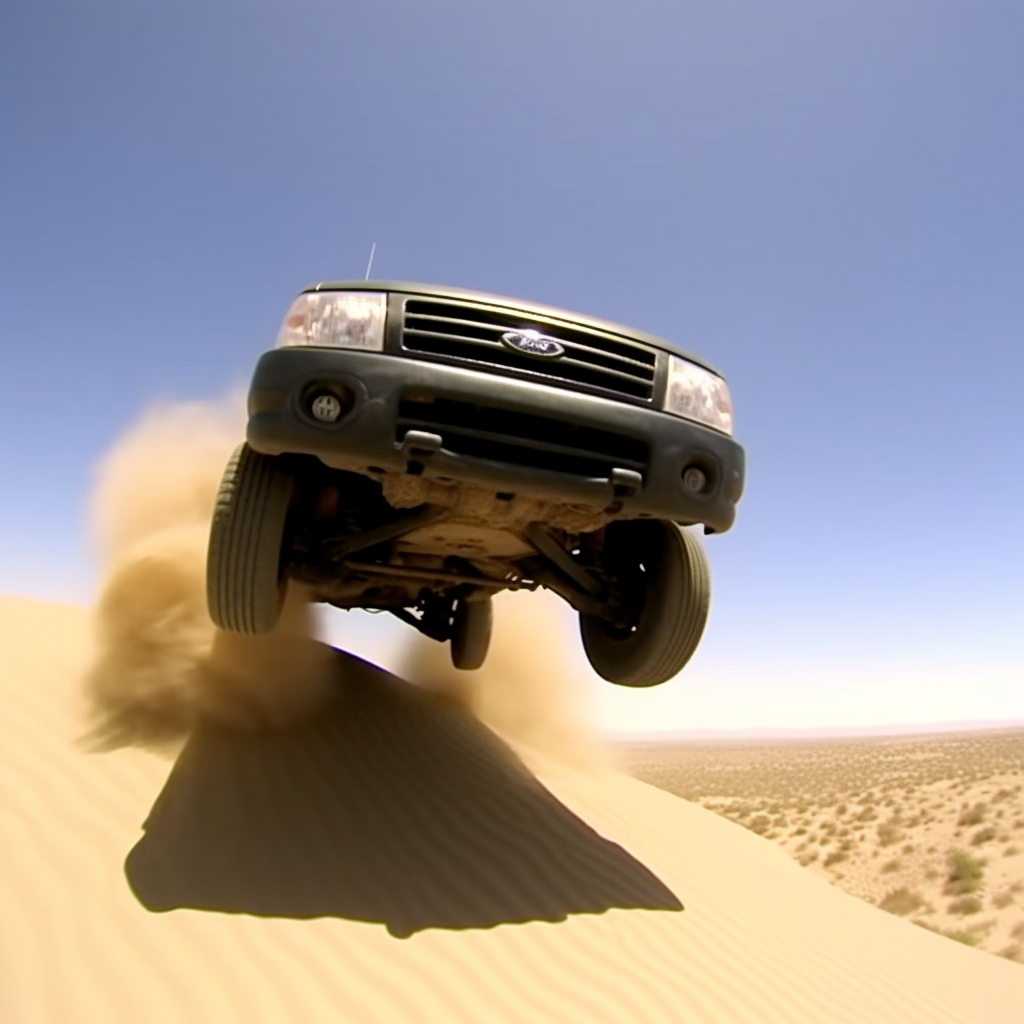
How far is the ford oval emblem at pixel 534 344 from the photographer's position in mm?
2600

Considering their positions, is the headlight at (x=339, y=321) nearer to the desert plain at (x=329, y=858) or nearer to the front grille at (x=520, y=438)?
the front grille at (x=520, y=438)

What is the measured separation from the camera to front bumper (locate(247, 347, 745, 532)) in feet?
8.04

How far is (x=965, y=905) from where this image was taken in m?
7.92

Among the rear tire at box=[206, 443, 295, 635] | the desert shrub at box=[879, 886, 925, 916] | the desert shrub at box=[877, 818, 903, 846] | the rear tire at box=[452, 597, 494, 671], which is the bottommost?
the desert shrub at box=[877, 818, 903, 846]

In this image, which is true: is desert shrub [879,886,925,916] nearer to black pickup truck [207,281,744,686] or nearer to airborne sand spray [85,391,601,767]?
airborne sand spray [85,391,601,767]

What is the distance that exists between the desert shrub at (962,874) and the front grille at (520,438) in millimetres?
8622

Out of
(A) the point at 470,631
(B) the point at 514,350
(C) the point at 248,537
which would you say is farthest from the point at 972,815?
(C) the point at 248,537

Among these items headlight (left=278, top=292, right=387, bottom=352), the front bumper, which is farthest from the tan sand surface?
headlight (left=278, top=292, right=387, bottom=352)

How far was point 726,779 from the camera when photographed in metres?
28.4

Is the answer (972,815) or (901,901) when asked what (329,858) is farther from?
(972,815)

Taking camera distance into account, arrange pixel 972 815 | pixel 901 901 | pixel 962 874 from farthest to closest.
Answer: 1. pixel 972 815
2. pixel 962 874
3. pixel 901 901

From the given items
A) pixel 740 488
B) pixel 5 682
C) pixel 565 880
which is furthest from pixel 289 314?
pixel 565 880

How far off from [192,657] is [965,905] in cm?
848

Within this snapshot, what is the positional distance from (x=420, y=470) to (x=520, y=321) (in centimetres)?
69
